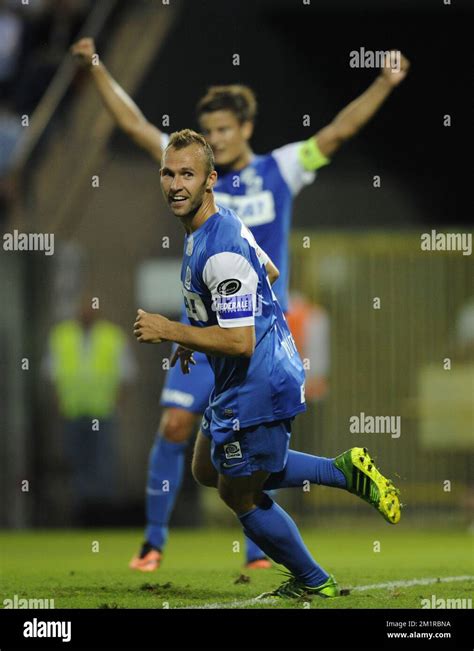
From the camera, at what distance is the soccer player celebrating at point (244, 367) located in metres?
6.17

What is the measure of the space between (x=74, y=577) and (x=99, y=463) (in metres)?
5.51

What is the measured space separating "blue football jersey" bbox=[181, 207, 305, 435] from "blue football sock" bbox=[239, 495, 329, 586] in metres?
0.45

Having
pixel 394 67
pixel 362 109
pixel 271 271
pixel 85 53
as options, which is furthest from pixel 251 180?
pixel 271 271

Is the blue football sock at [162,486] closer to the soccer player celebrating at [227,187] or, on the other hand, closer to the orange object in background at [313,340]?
the soccer player celebrating at [227,187]

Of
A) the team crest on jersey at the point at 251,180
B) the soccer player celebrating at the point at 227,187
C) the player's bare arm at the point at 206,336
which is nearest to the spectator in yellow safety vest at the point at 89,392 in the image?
the soccer player celebrating at the point at 227,187

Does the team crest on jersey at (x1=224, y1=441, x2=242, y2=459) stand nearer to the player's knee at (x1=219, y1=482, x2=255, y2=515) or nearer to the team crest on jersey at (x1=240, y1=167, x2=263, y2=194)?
the player's knee at (x1=219, y1=482, x2=255, y2=515)

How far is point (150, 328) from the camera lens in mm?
6031

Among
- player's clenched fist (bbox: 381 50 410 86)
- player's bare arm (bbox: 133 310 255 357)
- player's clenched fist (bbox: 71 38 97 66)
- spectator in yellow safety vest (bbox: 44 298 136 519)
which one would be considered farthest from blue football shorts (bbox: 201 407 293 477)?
spectator in yellow safety vest (bbox: 44 298 136 519)

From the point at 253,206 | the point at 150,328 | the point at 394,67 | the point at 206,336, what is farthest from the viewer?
the point at 253,206

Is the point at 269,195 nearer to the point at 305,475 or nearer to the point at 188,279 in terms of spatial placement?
the point at 188,279

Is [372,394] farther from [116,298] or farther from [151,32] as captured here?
[151,32]

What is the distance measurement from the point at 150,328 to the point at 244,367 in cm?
60

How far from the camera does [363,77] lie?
16.2 meters
